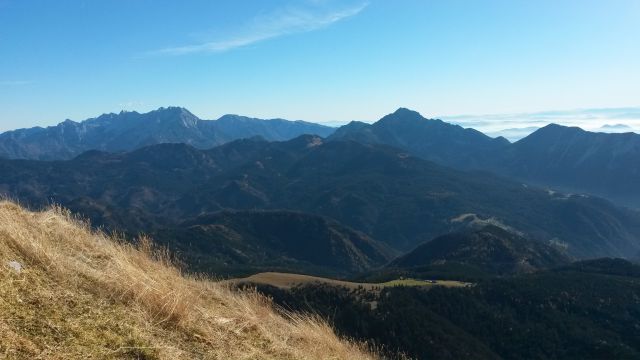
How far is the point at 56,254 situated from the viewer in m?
9.04

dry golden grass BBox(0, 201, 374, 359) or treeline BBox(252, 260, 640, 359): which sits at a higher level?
dry golden grass BBox(0, 201, 374, 359)

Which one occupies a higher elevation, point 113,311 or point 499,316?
point 113,311

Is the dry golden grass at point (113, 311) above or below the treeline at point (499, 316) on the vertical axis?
above

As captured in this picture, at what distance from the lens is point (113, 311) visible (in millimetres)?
7863

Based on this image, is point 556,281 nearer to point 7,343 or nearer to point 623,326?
point 623,326

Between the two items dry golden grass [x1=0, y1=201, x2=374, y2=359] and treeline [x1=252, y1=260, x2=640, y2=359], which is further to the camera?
treeline [x1=252, y1=260, x2=640, y2=359]

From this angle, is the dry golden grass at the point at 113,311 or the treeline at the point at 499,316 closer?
the dry golden grass at the point at 113,311

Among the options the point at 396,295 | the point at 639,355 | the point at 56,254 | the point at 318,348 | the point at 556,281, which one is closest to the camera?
the point at 56,254

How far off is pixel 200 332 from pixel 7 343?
10.1 feet

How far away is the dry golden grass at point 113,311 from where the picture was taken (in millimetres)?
6691

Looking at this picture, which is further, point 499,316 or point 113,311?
point 499,316

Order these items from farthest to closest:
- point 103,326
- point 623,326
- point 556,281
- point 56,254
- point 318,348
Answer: point 556,281
point 623,326
point 318,348
point 56,254
point 103,326

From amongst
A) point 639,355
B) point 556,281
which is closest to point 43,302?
point 639,355

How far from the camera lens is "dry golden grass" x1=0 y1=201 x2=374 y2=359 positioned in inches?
263
